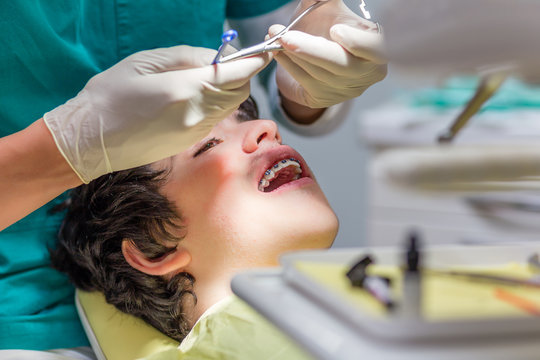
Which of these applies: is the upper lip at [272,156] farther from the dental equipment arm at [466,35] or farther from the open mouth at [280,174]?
the dental equipment arm at [466,35]

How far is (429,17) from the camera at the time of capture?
51cm

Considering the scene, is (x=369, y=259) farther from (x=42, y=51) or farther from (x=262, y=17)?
(x=262, y=17)

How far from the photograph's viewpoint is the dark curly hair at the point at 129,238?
1.34 metres

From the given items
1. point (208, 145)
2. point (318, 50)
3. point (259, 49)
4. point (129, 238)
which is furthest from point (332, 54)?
point (129, 238)

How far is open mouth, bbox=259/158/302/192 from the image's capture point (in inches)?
51.5

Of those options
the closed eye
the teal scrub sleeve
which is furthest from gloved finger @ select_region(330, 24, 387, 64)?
the teal scrub sleeve

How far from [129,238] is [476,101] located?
0.95 meters

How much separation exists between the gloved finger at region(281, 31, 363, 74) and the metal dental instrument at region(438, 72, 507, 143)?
504mm

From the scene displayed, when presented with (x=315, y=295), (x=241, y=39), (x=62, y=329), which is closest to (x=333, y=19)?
(x=241, y=39)

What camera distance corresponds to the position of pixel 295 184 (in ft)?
4.29

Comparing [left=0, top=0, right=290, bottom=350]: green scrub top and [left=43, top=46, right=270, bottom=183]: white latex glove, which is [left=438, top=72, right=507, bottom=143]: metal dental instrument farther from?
[left=0, top=0, right=290, bottom=350]: green scrub top

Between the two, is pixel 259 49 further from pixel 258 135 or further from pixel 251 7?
pixel 251 7

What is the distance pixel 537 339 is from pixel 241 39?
1461 mm

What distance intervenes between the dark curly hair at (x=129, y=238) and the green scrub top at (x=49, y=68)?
3.1 inches
